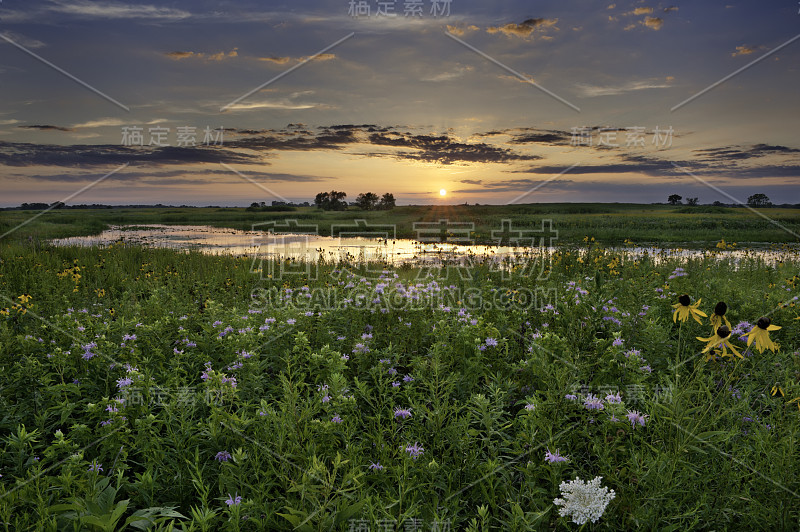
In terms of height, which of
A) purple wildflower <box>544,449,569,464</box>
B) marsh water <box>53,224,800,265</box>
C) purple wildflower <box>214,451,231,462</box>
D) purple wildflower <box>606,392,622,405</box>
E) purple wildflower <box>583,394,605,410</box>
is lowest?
purple wildflower <box>214,451,231,462</box>

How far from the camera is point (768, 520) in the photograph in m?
2.10

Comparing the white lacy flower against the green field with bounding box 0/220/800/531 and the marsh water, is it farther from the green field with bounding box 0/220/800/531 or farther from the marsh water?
the marsh water

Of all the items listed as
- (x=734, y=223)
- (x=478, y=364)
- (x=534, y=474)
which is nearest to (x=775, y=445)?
(x=534, y=474)

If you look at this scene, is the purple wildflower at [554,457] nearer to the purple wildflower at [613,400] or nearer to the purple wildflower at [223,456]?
the purple wildflower at [613,400]

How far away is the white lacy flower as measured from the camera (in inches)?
72.3

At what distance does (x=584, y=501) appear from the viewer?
6.18 feet

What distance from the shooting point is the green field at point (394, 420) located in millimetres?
2098

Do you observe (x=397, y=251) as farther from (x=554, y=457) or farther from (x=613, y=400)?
(x=554, y=457)

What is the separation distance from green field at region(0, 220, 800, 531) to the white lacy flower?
0.38ft

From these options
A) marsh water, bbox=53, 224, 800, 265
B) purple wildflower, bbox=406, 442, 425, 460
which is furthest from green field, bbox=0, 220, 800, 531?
marsh water, bbox=53, 224, 800, 265

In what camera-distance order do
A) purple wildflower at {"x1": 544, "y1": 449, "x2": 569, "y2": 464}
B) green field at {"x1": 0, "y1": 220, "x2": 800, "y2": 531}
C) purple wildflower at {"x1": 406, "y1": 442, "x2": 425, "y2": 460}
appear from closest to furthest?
1. green field at {"x1": 0, "y1": 220, "x2": 800, "y2": 531}
2. purple wildflower at {"x1": 544, "y1": 449, "x2": 569, "y2": 464}
3. purple wildflower at {"x1": 406, "y1": 442, "x2": 425, "y2": 460}

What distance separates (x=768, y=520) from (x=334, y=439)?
7.17ft

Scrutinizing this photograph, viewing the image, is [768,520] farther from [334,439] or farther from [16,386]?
[16,386]

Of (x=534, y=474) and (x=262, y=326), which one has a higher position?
(x=262, y=326)
